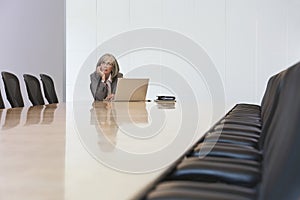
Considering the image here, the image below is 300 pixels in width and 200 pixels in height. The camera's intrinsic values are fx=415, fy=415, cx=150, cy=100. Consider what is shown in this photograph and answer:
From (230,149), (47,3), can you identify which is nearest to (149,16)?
(47,3)

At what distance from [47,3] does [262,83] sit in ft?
13.4

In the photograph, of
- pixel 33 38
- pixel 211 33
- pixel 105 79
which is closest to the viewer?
pixel 105 79

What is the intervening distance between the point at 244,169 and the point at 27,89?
426cm

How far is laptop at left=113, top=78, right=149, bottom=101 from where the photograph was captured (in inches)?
189

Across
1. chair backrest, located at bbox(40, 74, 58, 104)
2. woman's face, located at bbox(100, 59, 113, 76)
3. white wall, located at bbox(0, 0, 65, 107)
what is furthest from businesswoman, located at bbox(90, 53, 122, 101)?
white wall, located at bbox(0, 0, 65, 107)

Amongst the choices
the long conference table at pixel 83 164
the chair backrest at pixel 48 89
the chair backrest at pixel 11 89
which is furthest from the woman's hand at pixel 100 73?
the long conference table at pixel 83 164

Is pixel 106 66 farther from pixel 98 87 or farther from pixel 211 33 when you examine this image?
pixel 211 33

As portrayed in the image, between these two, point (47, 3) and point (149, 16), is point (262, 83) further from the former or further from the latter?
point (47, 3)

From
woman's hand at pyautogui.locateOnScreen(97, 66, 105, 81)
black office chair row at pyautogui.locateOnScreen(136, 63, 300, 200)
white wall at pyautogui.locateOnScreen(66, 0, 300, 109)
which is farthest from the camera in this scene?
A: white wall at pyautogui.locateOnScreen(66, 0, 300, 109)

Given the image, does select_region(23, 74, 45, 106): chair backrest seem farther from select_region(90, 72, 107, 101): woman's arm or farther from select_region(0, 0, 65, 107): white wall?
select_region(0, 0, 65, 107): white wall

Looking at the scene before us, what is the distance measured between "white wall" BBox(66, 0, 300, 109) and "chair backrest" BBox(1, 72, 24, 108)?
280cm

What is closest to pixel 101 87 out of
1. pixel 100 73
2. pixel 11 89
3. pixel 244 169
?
pixel 100 73

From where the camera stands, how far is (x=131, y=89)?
508cm

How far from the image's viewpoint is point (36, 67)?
24.6 feet
